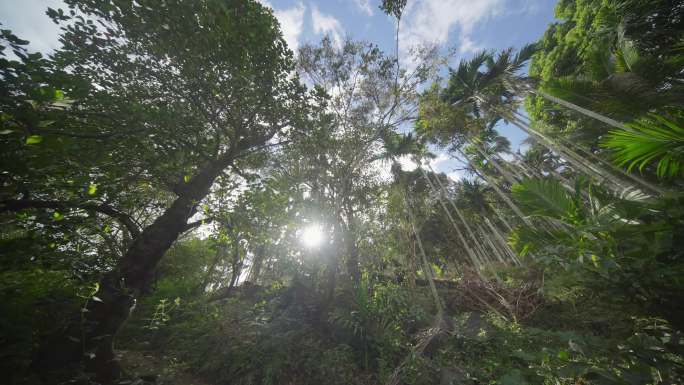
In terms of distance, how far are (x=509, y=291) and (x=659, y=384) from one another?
5.94m

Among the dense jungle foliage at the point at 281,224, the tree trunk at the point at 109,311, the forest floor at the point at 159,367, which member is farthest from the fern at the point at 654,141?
the forest floor at the point at 159,367

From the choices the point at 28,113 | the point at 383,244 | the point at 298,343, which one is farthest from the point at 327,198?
the point at 28,113

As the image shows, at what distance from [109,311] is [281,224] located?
309 centimetres

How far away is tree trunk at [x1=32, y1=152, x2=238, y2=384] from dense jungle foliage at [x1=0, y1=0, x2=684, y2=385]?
0.03 metres

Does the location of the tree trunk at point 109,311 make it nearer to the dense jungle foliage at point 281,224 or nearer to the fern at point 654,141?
the dense jungle foliage at point 281,224

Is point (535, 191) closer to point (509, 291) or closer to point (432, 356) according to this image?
point (432, 356)

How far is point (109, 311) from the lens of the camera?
354 centimetres

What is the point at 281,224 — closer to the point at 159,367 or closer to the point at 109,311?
the point at 109,311

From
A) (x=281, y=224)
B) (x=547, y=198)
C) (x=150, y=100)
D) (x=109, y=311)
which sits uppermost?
(x=150, y=100)

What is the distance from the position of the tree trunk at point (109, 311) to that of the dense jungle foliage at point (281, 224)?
32mm

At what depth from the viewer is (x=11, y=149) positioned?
5.66 feet

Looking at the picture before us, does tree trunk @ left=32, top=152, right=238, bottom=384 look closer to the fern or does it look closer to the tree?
the tree

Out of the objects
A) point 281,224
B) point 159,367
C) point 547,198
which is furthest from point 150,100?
A: point 547,198

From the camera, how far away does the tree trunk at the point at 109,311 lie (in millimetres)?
2883
